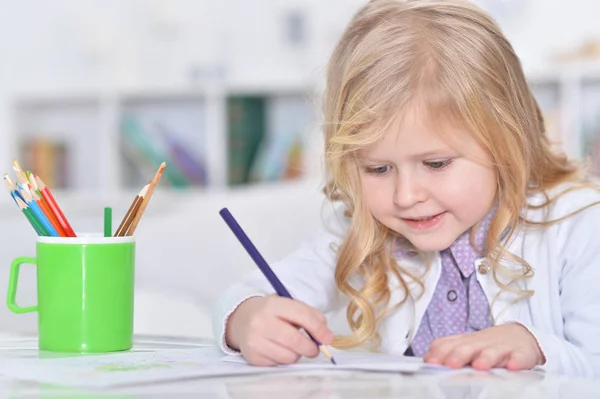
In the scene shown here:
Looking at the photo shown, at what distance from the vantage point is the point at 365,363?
→ 2.41 feet

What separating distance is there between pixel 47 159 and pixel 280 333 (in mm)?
3329

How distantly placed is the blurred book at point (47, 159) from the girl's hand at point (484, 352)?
3.35 metres

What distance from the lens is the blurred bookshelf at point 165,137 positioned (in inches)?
144

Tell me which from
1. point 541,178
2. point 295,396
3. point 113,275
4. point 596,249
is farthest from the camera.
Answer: point 541,178

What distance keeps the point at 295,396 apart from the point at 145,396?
10 cm

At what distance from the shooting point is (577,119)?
129 inches

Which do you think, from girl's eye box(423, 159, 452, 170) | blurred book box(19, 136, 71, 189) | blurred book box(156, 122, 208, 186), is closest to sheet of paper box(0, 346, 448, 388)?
girl's eye box(423, 159, 452, 170)

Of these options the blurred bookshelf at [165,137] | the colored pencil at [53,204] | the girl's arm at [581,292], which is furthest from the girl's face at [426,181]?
the blurred bookshelf at [165,137]

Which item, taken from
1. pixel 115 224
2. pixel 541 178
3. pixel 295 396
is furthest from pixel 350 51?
pixel 115 224

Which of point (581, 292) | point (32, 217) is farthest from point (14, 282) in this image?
point (581, 292)

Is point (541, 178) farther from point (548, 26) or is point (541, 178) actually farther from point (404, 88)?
point (548, 26)

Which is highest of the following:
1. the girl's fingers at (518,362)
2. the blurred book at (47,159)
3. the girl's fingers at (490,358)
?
the girl's fingers at (490,358)

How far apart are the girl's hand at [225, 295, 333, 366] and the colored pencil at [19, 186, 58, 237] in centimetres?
20

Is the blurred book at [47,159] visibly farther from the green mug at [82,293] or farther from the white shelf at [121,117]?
the green mug at [82,293]
